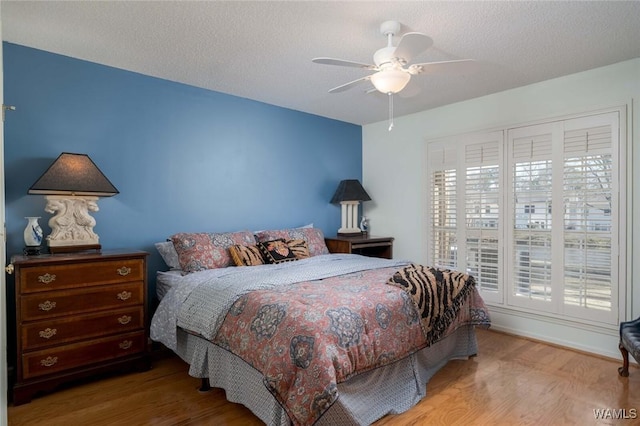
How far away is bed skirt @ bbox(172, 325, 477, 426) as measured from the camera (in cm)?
189

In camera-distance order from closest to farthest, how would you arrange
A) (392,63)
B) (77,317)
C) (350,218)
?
1. (392,63)
2. (77,317)
3. (350,218)

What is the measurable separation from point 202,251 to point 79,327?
976 millimetres

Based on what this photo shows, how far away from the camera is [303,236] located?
3.83m

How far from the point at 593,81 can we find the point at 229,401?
149 inches

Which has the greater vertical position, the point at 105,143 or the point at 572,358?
the point at 105,143

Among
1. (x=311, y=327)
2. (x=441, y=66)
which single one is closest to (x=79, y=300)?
(x=311, y=327)

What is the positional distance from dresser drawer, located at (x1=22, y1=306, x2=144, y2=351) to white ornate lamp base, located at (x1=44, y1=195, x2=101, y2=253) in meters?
0.53

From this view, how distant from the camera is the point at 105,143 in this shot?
3008 millimetres

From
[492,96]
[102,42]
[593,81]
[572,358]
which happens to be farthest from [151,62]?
[572,358]

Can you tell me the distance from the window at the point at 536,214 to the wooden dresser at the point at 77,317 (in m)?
3.12

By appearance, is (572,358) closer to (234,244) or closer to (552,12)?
(552,12)

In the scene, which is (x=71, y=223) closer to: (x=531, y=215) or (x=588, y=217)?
(x=531, y=215)

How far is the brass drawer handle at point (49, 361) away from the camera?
2.33 meters

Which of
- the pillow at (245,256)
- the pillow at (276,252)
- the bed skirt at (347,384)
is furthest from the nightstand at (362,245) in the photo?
the bed skirt at (347,384)
